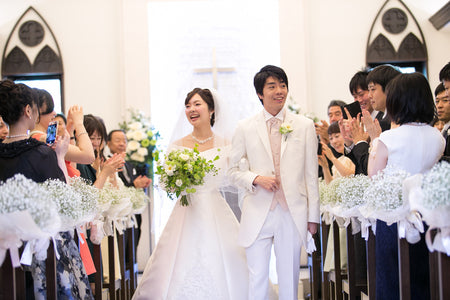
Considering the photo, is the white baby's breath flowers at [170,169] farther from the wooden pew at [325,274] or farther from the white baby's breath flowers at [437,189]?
the white baby's breath flowers at [437,189]

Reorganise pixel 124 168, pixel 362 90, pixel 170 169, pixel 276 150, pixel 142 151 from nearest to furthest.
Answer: pixel 276 150
pixel 170 169
pixel 362 90
pixel 124 168
pixel 142 151

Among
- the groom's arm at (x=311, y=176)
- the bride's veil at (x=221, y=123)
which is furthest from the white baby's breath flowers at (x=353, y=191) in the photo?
the bride's veil at (x=221, y=123)

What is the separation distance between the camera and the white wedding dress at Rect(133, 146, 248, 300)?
4.24m

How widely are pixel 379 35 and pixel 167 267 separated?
551 cm

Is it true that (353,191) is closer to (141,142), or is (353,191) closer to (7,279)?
(7,279)

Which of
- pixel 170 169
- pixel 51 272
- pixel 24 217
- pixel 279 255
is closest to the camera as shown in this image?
pixel 24 217

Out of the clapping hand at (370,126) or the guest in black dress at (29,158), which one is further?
the clapping hand at (370,126)

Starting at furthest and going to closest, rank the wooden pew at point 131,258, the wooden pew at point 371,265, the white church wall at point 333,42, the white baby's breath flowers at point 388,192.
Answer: the white church wall at point 333,42, the wooden pew at point 131,258, the wooden pew at point 371,265, the white baby's breath flowers at point 388,192

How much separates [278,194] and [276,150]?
1.12 ft

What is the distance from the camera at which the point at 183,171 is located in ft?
14.1

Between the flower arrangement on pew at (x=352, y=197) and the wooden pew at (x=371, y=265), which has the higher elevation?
the flower arrangement on pew at (x=352, y=197)

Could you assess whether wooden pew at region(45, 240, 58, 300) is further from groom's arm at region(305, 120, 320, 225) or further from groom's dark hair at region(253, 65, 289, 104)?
groom's dark hair at region(253, 65, 289, 104)

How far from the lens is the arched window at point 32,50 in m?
8.25

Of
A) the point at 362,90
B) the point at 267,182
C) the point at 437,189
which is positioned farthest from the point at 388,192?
the point at 362,90
